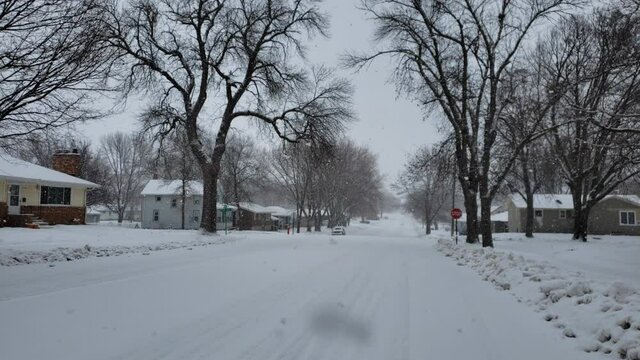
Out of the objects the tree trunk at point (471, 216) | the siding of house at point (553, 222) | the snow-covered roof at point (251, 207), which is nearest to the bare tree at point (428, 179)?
the tree trunk at point (471, 216)

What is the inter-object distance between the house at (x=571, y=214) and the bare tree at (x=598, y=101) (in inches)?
807

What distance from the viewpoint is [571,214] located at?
59.1 m

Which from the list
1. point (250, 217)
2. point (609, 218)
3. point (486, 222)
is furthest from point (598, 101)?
point (250, 217)

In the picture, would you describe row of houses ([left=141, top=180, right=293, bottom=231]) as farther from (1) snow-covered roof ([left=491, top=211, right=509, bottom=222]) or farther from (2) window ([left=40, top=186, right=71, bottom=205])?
(1) snow-covered roof ([left=491, top=211, right=509, bottom=222])

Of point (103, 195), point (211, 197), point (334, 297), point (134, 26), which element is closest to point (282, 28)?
point (134, 26)

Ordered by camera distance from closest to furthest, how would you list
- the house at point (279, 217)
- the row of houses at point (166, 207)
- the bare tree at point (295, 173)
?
the row of houses at point (166, 207), the bare tree at point (295, 173), the house at point (279, 217)

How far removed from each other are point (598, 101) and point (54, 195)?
3461 centimetres

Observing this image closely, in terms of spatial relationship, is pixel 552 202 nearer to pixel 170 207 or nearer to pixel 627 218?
pixel 627 218

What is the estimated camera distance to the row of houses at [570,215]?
56500 mm

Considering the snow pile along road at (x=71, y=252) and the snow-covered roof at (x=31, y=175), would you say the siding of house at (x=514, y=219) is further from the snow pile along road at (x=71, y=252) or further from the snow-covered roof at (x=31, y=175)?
the snow pile along road at (x=71, y=252)

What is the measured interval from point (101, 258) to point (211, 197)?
13.0m

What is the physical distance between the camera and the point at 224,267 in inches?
527

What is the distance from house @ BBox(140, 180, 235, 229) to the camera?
5931 cm

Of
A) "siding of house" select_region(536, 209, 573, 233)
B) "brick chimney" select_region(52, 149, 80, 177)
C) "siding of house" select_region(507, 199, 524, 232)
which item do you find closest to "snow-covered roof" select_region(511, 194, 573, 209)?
"siding of house" select_region(536, 209, 573, 233)
